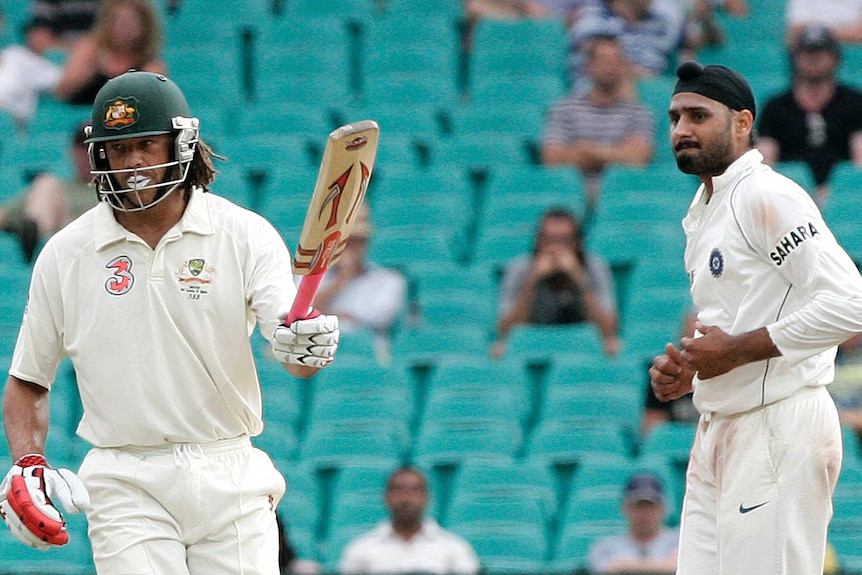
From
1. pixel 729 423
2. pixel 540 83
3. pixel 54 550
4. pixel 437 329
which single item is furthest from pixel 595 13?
pixel 729 423

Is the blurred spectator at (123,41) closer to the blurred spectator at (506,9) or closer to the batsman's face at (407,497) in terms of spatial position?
the blurred spectator at (506,9)

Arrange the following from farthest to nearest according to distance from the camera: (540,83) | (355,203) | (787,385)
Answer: (540,83) < (787,385) < (355,203)

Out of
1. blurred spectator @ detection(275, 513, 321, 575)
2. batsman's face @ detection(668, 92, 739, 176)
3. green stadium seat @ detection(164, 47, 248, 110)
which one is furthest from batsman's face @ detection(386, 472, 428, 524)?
green stadium seat @ detection(164, 47, 248, 110)

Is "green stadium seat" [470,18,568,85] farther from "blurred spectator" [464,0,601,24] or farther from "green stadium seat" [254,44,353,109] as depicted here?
"green stadium seat" [254,44,353,109]

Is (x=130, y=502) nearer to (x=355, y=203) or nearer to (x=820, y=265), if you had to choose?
(x=355, y=203)

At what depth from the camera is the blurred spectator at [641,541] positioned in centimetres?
807

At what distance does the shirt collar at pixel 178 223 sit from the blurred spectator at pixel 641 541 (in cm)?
380

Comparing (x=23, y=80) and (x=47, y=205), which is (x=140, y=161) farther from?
(x=23, y=80)

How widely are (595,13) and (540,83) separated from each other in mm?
605

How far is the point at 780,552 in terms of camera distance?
4.78m

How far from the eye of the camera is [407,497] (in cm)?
823

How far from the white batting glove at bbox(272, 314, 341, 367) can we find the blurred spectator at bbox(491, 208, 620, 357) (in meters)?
5.07

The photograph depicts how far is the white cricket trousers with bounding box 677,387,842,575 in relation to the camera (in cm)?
479

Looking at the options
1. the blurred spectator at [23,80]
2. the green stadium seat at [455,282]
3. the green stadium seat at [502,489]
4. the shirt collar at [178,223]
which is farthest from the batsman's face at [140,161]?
the blurred spectator at [23,80]
